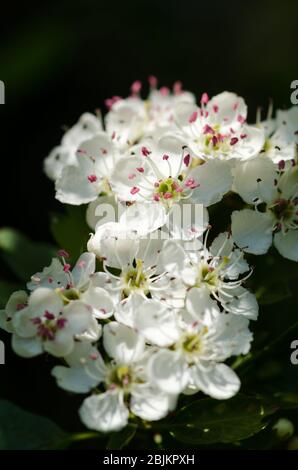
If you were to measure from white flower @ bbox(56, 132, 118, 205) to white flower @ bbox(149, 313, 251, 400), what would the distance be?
0.51m

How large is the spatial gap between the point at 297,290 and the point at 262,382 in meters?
0.30

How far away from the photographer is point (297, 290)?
2.18 m

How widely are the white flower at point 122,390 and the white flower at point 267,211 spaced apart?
1.31 feet

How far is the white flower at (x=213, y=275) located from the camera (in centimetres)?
168

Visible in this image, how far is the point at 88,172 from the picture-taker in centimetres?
205

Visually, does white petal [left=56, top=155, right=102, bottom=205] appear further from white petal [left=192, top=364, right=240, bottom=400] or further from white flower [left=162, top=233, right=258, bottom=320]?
white petal [left=192, top=364, right=240, bottom=400]

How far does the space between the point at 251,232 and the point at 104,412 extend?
58cm

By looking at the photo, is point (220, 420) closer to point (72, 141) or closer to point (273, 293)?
point (273, 293)

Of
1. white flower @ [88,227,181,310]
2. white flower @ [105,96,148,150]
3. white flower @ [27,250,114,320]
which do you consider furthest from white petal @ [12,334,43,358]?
white flower @ [105,96,148,150]

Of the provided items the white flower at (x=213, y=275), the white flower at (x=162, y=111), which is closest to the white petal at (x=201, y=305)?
the white flower at (x=213, y=275)

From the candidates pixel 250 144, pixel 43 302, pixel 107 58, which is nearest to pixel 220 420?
pixel 43 302

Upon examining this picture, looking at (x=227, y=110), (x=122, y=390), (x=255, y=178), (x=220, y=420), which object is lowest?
(x=220, y=420)

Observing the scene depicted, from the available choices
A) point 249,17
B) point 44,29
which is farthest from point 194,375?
point 249,17

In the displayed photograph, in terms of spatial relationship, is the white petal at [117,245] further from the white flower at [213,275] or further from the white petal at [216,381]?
the white petal at [216,381]
